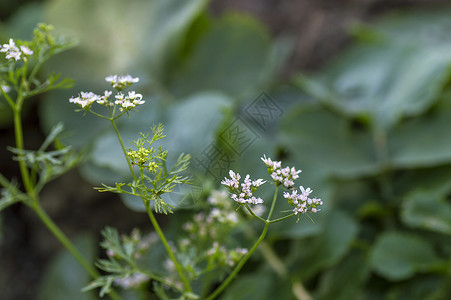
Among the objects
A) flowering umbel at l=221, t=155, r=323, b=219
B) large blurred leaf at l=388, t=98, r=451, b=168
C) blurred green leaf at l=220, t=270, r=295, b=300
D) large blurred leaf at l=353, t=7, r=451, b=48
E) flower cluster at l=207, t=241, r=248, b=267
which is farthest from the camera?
large blurred leaf at l=353, t=7, r=451, b=48

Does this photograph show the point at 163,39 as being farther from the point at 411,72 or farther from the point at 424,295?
the point at 424,295

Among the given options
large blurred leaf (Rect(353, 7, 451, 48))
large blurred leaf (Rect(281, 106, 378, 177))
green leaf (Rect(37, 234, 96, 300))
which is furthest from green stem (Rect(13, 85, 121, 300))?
large blurred leaf (Rect(353, 7, 451, 48))

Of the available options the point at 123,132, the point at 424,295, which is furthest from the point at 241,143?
the point at 424,295

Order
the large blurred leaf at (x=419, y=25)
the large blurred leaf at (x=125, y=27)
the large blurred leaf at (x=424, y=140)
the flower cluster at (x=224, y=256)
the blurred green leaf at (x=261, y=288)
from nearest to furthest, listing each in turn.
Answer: the flower cluster at (x=224, y=256)
the blurred green leaf at (x=261, y=288)
the large blurred leaf at (x=424, y=140)
the large blurred leaf at (x=125, y=27)
the large blurred leaf at (x=419, y=25)

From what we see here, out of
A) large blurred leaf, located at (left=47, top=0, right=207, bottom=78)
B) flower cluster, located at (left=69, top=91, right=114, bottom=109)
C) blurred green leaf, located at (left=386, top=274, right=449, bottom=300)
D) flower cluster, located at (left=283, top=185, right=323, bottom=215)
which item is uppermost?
large blurred leaf, located at (left=47, top=0, right=207, bottom=78)

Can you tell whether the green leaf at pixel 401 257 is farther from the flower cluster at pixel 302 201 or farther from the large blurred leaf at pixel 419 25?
the large blurred leaf at pixel 419 25

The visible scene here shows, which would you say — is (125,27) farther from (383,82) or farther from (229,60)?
(383,82)

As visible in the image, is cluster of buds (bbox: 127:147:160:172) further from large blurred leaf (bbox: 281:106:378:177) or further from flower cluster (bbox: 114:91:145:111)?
large blurred leaf (bbox: 281:106:378:177)

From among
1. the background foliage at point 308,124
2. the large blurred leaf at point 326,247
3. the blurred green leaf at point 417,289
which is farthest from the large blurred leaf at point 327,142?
the blurred green leaf at point 417,289
